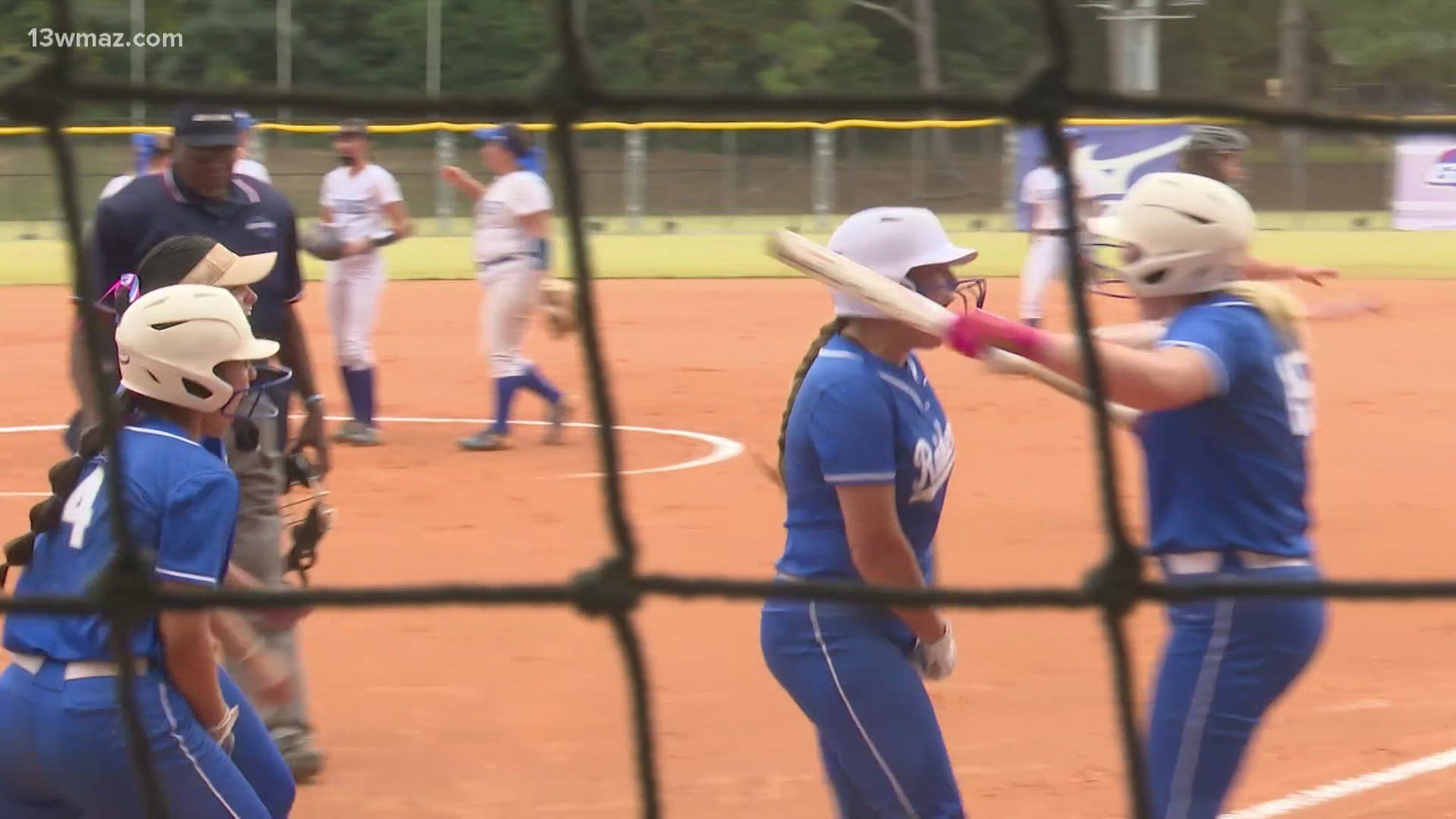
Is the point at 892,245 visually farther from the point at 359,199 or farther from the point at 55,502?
the point at 359,199

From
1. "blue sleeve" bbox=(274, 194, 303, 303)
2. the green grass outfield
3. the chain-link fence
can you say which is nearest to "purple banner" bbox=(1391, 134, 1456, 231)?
the green grass outfield

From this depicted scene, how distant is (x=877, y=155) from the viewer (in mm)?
28969

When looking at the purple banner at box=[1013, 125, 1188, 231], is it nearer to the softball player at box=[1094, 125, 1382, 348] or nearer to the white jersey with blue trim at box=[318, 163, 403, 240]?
the white jersey with blue trim at box=[318, 163, 403, 240]

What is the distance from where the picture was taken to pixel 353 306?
11.4 meters

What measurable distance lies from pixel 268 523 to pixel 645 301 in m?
15.2

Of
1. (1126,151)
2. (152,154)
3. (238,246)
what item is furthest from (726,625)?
(1126,151)

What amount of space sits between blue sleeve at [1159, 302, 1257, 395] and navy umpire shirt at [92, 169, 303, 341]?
298cm

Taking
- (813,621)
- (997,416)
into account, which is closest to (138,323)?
(813,621)

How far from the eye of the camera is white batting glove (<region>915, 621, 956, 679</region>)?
13.4 ft

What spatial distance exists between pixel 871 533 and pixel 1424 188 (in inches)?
928

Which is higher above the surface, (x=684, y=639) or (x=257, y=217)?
(x=257, y=217)

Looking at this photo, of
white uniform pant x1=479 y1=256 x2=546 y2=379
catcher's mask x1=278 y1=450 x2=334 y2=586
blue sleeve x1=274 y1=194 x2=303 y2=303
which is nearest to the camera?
catcher's mask x1=278 y1=450 x2=334 y2=586

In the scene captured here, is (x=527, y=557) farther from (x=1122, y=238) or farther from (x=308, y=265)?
(x=308, y=265)

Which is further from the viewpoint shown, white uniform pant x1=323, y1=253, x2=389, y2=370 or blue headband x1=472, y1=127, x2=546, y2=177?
white uniform pant x1=323, y1=253, x2=389, y2=370
